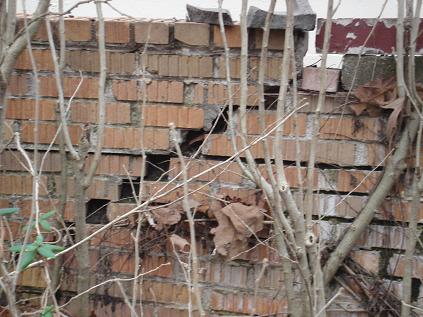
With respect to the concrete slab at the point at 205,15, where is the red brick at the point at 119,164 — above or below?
below

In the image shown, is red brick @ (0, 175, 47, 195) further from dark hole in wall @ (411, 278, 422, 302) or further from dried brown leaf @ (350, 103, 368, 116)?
dark hole in wall @ (411, 278, 422, 302)

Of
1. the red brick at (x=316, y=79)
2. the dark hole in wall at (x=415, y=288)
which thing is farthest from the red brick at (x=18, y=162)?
the dark hole in wall at (x=415, y=288)

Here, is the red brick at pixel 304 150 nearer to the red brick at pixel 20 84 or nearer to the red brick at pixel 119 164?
the red brick at pixel 119 164

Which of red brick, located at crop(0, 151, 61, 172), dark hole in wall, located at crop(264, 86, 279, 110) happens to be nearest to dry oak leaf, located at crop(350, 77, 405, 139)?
dark hole in wall, located at crop(264, 86, 279, 110)

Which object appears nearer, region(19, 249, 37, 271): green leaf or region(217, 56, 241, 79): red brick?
region(19, 249, 37, 271): green leaf

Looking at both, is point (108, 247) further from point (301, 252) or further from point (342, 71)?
point (342, 71)

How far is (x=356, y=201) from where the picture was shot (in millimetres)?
2688

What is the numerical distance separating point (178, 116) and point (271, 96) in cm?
41

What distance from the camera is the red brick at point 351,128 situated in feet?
8.75

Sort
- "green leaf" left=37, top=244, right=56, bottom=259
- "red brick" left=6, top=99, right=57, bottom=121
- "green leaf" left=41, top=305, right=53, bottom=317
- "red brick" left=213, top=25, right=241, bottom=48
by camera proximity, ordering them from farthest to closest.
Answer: "red brick" left=6, top=99, right=57, bottom=121, "red brick" left=213, top=25, right=241, bottom=48, "green leaf" left=41, top=305, right=53, bottom=317, "green leaf" left=37, top=244, right=56, bottom=259

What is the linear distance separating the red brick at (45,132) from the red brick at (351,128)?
3.52 feet

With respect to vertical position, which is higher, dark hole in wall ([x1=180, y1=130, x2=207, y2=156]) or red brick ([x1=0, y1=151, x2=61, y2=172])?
dark hole in wall ([x1=180, y1=130, x2=207, y2=156])

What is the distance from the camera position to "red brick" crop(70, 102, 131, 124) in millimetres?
2746

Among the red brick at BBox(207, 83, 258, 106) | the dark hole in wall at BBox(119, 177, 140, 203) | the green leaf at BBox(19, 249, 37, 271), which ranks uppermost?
the red brick at BBox(207, 83, 258, 106)
